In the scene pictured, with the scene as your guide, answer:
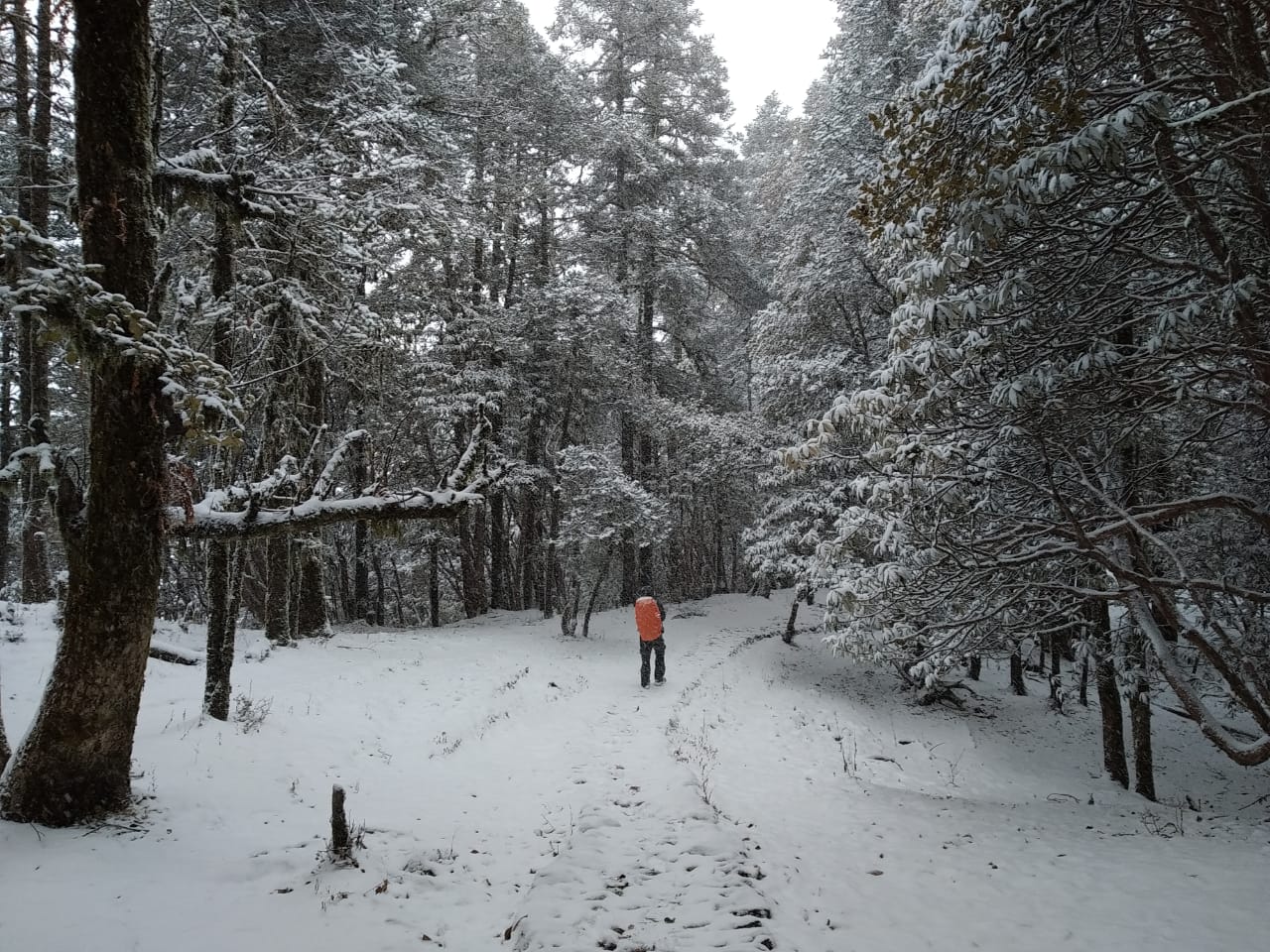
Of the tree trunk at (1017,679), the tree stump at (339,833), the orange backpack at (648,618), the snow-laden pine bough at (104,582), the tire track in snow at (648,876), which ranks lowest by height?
the tree trunk at (1017,679)

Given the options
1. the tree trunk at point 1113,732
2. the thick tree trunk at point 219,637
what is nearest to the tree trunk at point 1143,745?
the tree trunk at point 1113,732

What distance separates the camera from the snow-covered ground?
4.23 meters

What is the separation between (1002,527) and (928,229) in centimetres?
310

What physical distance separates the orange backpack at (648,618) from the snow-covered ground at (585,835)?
1072 millimetres

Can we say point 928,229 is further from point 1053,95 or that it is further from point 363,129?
point 363,129

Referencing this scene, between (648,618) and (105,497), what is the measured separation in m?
9.05

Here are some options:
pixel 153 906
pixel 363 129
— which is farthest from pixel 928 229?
pixel 363 129

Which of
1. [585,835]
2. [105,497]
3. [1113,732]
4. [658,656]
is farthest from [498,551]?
[105,497]

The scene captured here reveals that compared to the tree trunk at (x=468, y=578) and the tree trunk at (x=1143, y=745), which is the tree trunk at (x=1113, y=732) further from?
the tree trunk at (x=468, y=578)

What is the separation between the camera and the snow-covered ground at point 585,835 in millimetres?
Answer: 4230

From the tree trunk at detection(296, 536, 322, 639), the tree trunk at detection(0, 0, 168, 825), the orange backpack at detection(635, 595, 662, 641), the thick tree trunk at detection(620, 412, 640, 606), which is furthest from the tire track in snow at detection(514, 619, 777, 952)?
the thick tree trunk at detection(620, 412, 640, 606)

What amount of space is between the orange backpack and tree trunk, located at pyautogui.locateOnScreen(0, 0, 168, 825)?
333 inches

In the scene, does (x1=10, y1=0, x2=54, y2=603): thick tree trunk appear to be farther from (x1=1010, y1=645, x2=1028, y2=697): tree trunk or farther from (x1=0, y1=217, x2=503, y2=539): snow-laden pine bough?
(x1=1010, y1=645, x2=1028, y2=697): tree trunk

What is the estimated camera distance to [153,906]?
390cm
